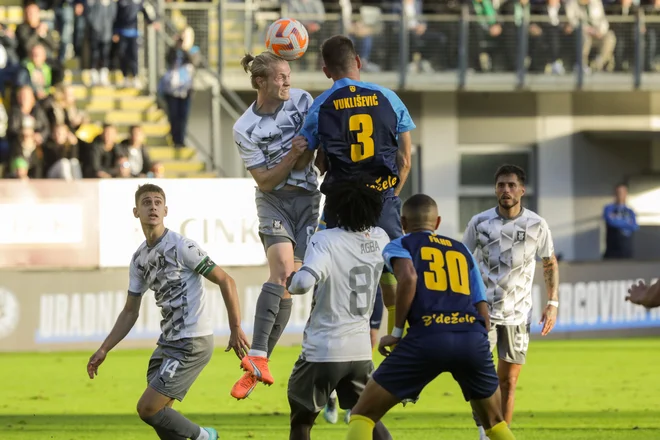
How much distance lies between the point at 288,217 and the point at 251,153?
505 millimetres

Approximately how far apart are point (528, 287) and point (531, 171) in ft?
61.6

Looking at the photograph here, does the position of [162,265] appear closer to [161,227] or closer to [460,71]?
[161,227]

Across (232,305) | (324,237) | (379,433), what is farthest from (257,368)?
(324,237)

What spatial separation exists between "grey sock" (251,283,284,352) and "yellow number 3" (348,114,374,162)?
1.11 metres

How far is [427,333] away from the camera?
21.9 feet

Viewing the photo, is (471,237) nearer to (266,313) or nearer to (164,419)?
(266,313)

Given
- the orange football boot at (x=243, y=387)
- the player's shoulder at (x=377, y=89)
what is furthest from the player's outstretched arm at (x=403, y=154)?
the orange football boot at (x=243, y=387)

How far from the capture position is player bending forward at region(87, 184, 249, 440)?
25.5ft

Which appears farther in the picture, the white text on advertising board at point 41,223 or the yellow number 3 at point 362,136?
the white text on advertising board at point 41,223

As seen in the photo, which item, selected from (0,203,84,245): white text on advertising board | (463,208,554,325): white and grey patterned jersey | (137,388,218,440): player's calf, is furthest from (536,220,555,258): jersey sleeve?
(0,203,84,245): white text on advertising board

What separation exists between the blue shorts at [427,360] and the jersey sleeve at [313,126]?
71.1 inches

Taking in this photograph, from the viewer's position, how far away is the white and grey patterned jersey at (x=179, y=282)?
25.7 ft

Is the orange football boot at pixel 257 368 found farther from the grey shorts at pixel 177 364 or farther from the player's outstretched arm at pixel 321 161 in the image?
the player's outstretched arm at pixel 321 161

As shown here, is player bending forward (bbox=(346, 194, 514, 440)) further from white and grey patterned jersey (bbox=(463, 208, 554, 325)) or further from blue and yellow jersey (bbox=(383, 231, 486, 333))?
white and grey patterned jersey (bbox=(463, 208, 554, 325))
